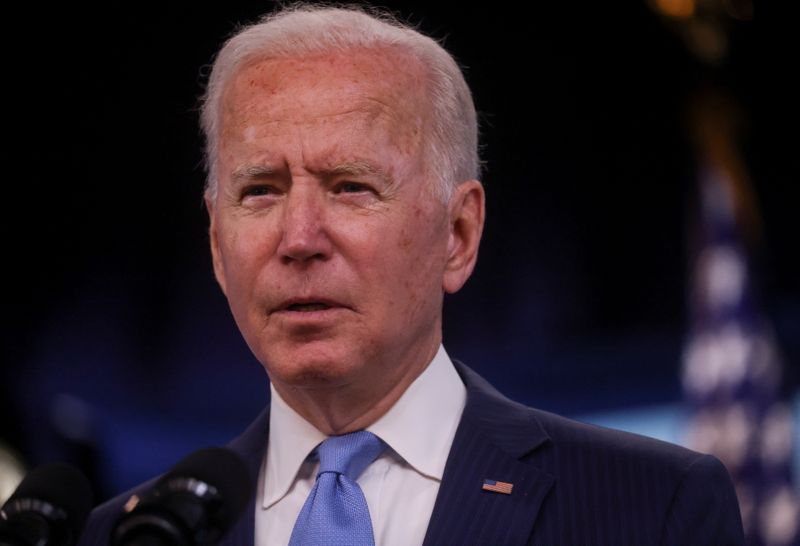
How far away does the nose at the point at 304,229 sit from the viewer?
159 cm

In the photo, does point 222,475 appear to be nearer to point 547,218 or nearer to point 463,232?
point 463,232

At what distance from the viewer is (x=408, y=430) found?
5.66 ft

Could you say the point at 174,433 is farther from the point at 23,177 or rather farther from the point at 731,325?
the point at 731,325

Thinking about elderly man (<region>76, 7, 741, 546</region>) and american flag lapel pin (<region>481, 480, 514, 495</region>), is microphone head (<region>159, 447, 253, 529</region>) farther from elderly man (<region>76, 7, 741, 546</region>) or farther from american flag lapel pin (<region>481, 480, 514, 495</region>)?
american flag lapel pin (<region>481, 480, 514, 495</region>)

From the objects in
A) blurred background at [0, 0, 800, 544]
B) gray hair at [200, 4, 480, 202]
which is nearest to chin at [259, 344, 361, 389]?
gray hair at [200, 4, 480, 202]

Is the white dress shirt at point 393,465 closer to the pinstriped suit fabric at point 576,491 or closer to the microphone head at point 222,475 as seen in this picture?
the pinstriped suit fabric at point 576,491

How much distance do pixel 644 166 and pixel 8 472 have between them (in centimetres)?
291

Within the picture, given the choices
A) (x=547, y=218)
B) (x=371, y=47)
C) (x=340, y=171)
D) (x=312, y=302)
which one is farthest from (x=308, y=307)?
(x=547, y=218)

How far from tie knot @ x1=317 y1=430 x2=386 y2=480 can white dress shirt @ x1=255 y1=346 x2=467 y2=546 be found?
14mm

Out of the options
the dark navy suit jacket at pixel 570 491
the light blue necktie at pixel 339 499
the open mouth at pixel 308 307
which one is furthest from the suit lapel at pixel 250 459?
the open mouth at pixel 308 307

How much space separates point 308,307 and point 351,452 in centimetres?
25

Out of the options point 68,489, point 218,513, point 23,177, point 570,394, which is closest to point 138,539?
point 218,513

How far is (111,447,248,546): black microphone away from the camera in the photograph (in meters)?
1.09

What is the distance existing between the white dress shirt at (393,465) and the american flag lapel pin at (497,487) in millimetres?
77
